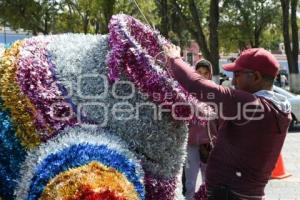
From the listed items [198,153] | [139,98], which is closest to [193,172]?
[198,153]

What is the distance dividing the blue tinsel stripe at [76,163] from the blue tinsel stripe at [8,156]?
0.25 metres

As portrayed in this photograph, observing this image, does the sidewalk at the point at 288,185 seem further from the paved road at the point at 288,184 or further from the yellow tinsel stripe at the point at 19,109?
the yellow tinsel stripe at the point at 19,109

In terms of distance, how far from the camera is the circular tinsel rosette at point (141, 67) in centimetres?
238

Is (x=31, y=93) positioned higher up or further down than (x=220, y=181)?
higher up

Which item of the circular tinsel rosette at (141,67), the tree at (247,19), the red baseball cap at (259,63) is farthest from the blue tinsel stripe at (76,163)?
the tree at (247,19)

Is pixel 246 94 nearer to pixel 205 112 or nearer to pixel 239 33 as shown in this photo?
pixel 205 112

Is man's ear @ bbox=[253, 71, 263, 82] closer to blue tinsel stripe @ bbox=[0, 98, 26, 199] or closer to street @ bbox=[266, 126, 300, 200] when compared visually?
blue tinsel stripe @ bbox=[0, 98, 26, 199]

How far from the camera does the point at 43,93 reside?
2377mm

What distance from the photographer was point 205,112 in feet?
8.48

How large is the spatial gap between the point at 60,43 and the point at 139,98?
463mm

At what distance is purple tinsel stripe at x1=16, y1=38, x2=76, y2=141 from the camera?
2.37 meters

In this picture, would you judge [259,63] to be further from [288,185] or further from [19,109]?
[288,185]

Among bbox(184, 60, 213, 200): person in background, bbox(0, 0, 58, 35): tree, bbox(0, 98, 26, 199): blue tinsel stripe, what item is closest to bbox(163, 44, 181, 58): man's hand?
bbox(0, 98, 26, 199): blue tinsel stripe

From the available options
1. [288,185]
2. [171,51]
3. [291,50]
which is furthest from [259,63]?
[291,50]
